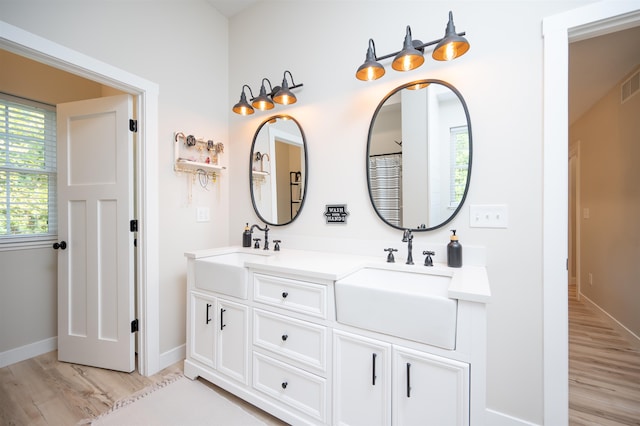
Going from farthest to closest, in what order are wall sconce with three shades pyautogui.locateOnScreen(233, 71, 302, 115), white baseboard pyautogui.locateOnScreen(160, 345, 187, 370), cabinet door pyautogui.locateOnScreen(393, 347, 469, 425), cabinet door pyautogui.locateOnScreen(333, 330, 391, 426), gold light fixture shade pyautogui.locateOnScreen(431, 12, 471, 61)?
white baseboard pyautogui.locateOnScreen(160, 345, 187, 370)
wall sconce with three shades pyautogui.locateOnScreen(233, 71, 302, 115)
gold light fixture shade pyautogui.locateOnScreen(431, 12, 471, 61)
cabinet door pyautogui.locateOnScreen(333, 330, 391, 426)
cabinet door pyautogui.locateOnScreen(393, 347, 469, 425)

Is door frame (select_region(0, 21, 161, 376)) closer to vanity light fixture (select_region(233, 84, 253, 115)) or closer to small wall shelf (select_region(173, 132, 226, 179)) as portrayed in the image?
small wall shelf (select_region(173, 132, 226, 179))

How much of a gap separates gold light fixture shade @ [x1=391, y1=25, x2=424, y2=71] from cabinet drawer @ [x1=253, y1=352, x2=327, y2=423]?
1709 mm

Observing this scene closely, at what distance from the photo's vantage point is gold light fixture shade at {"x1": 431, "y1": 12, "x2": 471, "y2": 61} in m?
1.32

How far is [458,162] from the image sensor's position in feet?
5.30

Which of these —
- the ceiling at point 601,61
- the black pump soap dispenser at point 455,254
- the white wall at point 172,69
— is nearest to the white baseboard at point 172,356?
the white wall at point 172,69

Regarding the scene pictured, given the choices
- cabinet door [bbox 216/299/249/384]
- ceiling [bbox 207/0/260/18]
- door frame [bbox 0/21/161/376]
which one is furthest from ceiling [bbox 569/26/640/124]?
door frame [bbox 0/21/161/376]

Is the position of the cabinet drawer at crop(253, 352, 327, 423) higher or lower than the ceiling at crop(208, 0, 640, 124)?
lower

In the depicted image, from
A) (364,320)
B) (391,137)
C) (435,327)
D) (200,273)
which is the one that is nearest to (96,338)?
(200,273)

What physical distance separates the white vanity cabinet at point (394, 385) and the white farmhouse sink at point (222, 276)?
0.68 metres

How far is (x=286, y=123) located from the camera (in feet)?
7.54

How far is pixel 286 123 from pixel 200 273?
4.45 ft

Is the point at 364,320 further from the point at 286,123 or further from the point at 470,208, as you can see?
the point at 286,123

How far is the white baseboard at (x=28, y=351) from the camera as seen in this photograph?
217 centimetres

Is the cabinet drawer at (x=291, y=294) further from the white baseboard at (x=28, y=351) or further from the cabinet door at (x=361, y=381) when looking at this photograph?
the white baseboard at (x=28, y=351)
